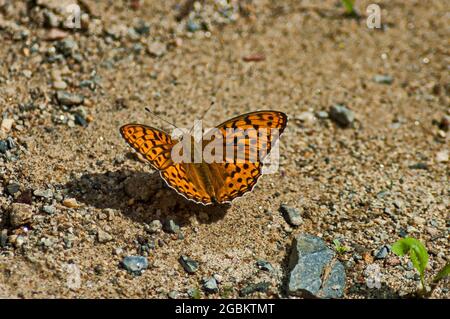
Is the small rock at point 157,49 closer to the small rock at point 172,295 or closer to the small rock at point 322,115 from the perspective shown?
the small rock at point 322,115

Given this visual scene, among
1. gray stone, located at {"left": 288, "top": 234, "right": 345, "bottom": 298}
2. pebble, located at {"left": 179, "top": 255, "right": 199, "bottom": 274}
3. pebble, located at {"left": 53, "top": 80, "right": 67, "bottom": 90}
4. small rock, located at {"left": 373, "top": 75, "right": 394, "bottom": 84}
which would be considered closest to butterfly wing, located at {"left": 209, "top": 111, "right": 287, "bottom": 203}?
pebble, located at {"left": 179, "top": 255, "right": 199, "bottom": 274}

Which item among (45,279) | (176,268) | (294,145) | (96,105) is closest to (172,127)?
(96,105)

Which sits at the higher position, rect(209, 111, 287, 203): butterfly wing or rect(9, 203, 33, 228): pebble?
rect(209, 111, 287, 203): butterfly wing

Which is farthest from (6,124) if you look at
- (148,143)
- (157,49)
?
(157,49)

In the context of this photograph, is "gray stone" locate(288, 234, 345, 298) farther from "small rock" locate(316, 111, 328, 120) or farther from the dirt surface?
"small rock" locate(316, 111, 328, 120)

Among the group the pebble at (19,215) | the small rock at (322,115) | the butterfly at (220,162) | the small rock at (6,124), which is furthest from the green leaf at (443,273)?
the small rock at (6,124)

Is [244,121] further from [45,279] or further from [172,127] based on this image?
[45,279]

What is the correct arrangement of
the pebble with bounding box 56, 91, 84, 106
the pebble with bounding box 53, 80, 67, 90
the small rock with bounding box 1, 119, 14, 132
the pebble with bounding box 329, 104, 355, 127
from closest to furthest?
the small rock with bounding box 1, 119, 14, 132 < the pebble with bounding box 56, 91, 84, 106 < the pebble with bounding box 53, 80, 67, 90 < the pebble with bounding box 329, 104, 355, 127
